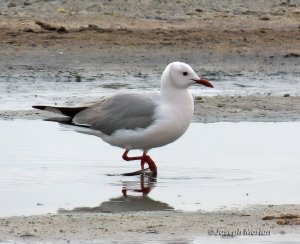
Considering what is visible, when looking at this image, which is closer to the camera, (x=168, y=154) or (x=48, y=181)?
(x=48, y=181)

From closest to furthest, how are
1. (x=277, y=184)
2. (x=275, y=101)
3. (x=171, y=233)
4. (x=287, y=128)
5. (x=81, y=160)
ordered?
(x=171, y=233), (x=277, y=184), (x=81, y=160), (x=287, y=128), (x=275, y=101)

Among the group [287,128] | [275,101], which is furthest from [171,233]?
[275,101]

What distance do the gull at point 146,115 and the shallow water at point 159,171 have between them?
23cm

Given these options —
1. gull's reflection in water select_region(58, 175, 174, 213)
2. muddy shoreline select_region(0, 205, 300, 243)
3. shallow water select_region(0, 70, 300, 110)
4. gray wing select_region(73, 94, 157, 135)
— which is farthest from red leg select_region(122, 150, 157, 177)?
shallow water select_region(0, 70, 300, 110)

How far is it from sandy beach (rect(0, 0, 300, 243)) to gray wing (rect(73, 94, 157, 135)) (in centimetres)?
260

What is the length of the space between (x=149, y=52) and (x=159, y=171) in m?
7.65

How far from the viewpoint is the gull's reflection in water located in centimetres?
977

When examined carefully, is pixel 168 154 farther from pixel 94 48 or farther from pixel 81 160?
pixel 94 48

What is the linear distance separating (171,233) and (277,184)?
220cm

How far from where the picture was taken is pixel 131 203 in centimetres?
1011

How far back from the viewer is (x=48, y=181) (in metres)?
10.9

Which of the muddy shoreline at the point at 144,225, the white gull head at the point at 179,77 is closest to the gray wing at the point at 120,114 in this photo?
the white gull head at the point at 179,77

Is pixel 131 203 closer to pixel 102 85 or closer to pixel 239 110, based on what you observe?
pixel 239 110

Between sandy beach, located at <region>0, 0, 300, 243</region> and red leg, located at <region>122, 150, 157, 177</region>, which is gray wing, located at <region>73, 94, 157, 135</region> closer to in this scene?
red leg, located at <region>122, 150, 157, 177</region>
